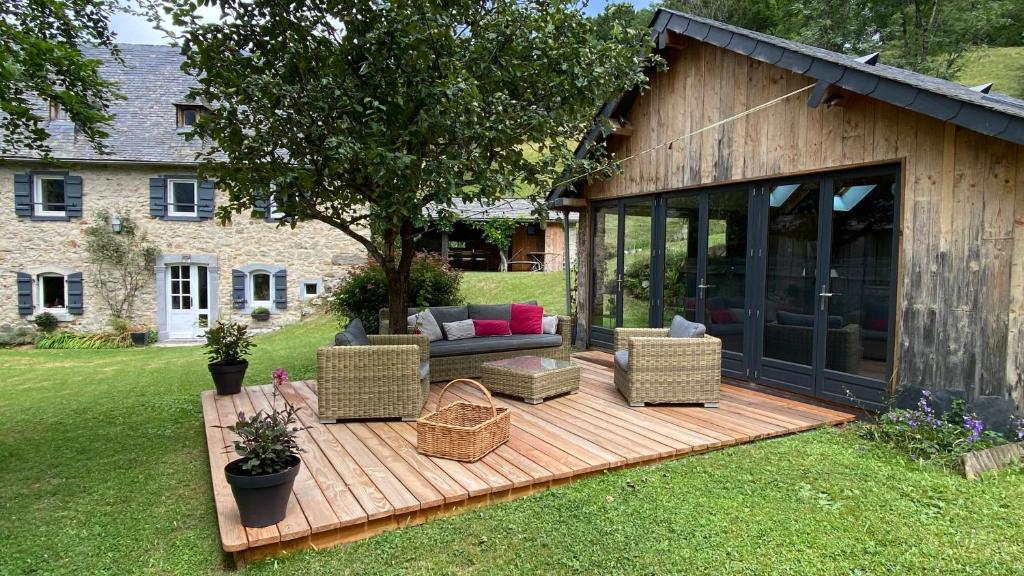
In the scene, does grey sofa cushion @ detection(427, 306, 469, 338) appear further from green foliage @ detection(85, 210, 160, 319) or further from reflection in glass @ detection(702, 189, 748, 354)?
green foliage @ detection(85, 210, 160, 319)

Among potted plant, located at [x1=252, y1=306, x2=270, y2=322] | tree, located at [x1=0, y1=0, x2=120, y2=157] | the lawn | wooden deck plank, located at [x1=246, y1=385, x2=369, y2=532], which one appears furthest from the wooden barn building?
potted plant, located at [x1=252, y1=306, x2=270, y2=322]

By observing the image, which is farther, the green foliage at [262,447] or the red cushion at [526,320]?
the red cushion at [526,320]

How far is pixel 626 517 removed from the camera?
2912 mm

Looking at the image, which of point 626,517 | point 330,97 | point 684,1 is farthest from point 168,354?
point 684,1

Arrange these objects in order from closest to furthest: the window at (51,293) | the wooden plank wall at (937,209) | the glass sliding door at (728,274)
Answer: the wooden plank wall at (937,209) < the glass sliding door at (728,274) < the window at (51,293)

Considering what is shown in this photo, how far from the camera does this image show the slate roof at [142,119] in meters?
13.7

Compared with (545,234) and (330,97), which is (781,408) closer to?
(330,97)

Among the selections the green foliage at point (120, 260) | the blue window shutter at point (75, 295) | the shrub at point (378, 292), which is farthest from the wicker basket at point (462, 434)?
the blue window shutter at point (75, 295)

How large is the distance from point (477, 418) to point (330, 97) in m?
2.72

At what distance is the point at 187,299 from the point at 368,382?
1247cm

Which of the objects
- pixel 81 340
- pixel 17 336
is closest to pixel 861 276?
pixel 81 340

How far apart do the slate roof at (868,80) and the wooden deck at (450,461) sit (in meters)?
2.37

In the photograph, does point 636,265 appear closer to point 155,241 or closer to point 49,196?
point 155,241

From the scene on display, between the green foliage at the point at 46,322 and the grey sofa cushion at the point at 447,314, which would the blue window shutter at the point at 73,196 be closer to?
the green foliage at the point at 46,322
